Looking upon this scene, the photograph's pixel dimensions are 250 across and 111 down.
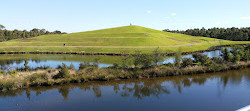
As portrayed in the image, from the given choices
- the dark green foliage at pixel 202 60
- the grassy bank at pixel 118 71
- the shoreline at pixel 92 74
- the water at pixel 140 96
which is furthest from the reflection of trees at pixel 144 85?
the dark green foliage at pixel 202 60

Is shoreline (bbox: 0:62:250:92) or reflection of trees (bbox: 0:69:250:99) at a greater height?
shoreline (bbox: 0:62:250:92)

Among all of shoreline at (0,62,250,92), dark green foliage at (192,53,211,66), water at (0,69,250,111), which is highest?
dark green foliage at (192,53,211,66)

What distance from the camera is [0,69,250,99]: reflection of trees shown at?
27.0 metres

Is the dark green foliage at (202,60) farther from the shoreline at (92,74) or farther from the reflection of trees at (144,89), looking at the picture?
the reflection of trees at (144,89)

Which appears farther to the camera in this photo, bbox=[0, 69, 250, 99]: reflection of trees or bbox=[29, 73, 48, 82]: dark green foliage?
bbox=[29, 73, 48, 82]: dark green foliage

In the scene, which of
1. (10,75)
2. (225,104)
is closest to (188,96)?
(225,104)

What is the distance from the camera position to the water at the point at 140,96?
72.4ft

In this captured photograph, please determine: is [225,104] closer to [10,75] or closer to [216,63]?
[216,63]

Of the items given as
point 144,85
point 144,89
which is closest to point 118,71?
point 144,85

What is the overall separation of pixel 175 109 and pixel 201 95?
6754 millimetres

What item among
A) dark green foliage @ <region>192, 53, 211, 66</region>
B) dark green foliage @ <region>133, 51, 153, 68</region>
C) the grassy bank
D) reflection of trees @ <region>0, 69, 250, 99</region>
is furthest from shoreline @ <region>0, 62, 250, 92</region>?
dark green foliage @ <region>192, 53, 211, 66</region>

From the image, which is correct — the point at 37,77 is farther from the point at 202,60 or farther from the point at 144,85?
the point at 202,60

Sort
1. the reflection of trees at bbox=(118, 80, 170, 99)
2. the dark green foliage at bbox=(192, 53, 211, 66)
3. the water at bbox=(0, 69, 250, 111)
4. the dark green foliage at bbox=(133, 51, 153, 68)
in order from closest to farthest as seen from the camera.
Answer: the water at bbox=(0, 69, 250, 111) → the reflection of trees at bbox=(118, 80, 170, 99) → the dark green foliage at bbox=(133, 51, 153, 68) → the dark green foliage at bbox=(192, 53, 211, 66)

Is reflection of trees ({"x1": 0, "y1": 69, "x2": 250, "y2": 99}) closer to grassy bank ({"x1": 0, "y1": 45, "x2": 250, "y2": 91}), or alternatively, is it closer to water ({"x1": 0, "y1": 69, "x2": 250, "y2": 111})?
water ({"x1": 0, "y1": 69, "x2": 250, "y2": 111})
